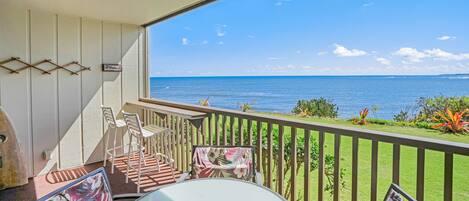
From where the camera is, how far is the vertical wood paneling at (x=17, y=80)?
343 cm

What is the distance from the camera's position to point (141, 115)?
4641 millimetres

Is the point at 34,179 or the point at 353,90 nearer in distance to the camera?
the point at 34,179

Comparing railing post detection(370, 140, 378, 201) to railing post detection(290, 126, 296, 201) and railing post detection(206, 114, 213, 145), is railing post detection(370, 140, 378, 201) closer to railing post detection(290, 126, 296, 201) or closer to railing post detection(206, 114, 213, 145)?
railing post detection(290, 126, 296, 201)

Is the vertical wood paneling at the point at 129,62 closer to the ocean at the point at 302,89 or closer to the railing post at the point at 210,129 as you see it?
the railing post at the point at 210,129

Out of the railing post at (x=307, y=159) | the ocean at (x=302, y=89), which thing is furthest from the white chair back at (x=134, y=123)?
the ocean at (x=302, y=89)

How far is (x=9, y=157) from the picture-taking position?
10.6 ft

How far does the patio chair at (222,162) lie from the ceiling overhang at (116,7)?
1966mm

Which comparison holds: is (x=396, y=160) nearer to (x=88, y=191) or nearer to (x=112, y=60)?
(x=88, y=191)

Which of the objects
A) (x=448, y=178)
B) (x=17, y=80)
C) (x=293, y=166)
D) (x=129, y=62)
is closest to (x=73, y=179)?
(x=17, y=80)

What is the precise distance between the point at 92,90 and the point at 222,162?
2.91 metres

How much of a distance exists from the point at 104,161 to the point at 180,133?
4.35ft

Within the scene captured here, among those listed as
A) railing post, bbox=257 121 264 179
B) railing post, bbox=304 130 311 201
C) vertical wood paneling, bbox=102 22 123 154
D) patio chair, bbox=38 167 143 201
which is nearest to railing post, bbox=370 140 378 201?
railing post, bbox=304 130 311 201

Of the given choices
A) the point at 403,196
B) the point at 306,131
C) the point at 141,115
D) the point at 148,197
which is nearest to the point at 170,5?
the point at 141,115

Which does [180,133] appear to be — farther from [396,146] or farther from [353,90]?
[353,90]
